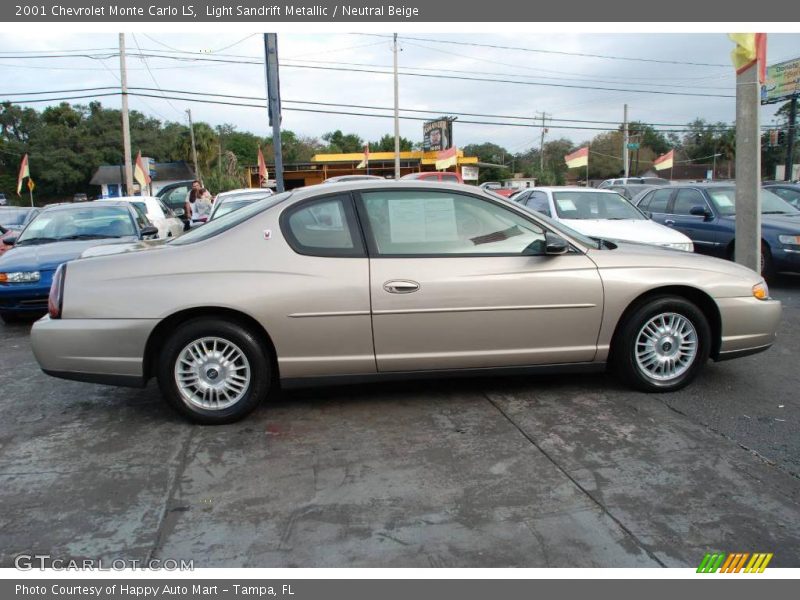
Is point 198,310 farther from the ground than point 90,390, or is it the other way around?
point 198,310

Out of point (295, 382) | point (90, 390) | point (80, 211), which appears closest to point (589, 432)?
point (295, 382)

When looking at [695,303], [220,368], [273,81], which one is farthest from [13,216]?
[695,303]

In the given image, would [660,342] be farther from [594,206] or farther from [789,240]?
[789,240]

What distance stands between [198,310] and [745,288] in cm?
393

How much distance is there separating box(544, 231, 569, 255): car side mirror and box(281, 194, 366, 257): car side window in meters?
1.26

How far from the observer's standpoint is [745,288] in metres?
4.80

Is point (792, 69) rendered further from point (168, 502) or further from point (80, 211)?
point (168, 502)

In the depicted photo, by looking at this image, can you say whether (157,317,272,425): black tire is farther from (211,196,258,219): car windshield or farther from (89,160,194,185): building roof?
(89,160,194,185): building roof

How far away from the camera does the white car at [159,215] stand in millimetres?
11094

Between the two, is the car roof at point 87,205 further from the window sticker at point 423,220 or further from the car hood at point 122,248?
the window sticker at point 423,220

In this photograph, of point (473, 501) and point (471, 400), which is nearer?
point (473, 501)

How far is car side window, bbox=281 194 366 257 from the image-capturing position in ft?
14.3

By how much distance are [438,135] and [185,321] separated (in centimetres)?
5390

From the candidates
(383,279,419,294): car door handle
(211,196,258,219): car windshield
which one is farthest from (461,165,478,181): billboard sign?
(383,279,419,294): car door handle
